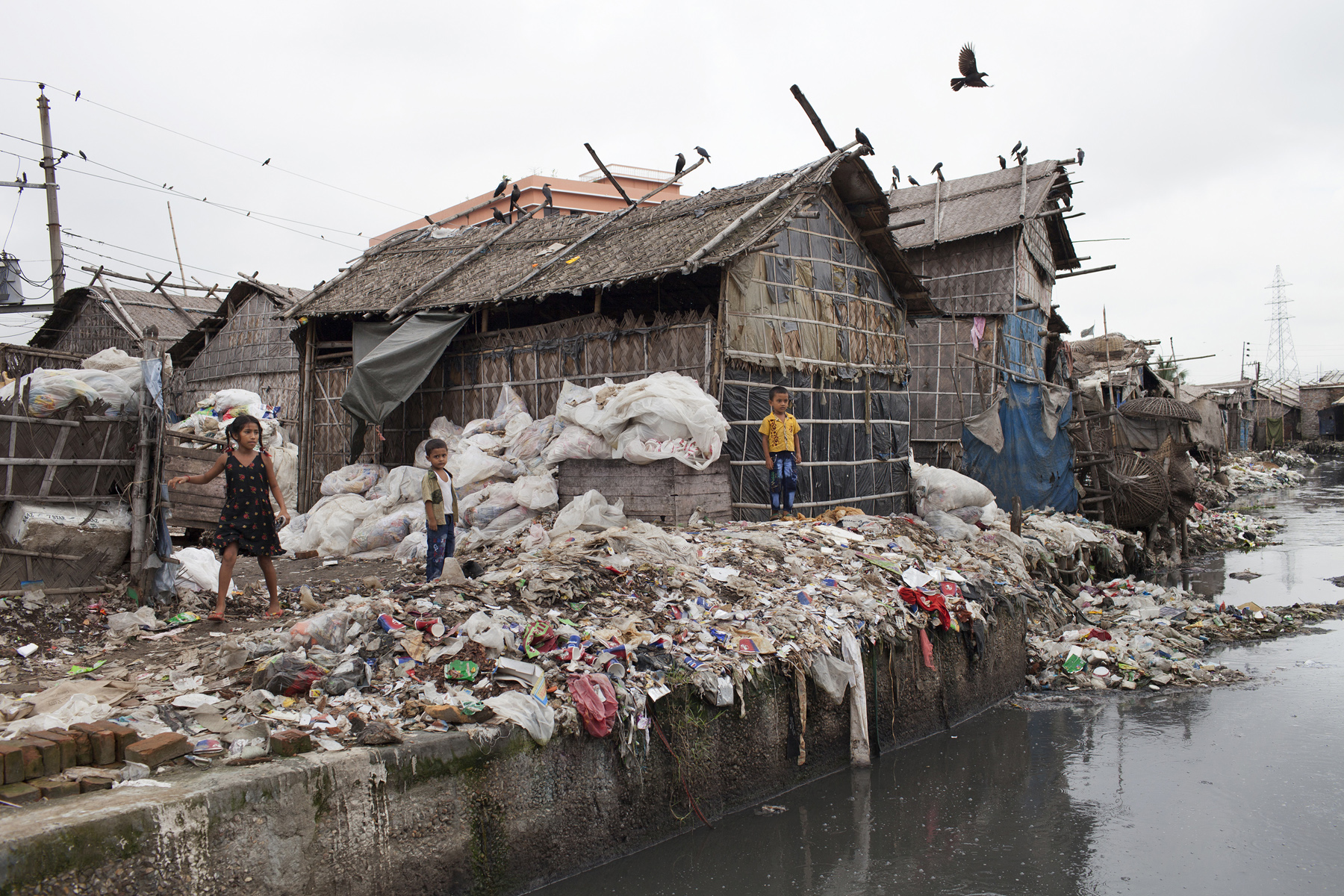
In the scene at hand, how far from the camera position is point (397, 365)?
31.2 ft

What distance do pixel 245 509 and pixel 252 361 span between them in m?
13.9

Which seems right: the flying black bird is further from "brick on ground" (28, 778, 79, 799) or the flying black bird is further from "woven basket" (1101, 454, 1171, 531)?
"brick on ground" (28, 778, 79, 799)

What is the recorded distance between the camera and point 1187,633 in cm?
802

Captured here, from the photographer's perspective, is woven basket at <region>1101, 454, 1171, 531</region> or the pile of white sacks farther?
woven basket at <region>1101, 454, 1171, 531</region>

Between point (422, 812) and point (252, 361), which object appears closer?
point (422, 812)

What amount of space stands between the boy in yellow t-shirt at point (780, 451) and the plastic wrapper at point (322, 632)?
4.70 meters

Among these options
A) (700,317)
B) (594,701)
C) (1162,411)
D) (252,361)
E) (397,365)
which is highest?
(252,361)

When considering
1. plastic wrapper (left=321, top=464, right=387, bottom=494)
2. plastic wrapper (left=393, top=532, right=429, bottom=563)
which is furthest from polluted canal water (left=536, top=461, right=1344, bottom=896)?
plastic wrapper (left=321, top=464, right=387, bottom=494)

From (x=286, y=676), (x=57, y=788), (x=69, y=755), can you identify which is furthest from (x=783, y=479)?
(x=57, y=788)

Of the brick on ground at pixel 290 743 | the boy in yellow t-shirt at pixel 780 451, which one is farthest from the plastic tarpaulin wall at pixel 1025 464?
the brick on ground at pixel 290 743

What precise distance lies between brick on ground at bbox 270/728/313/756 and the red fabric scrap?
1085 mm

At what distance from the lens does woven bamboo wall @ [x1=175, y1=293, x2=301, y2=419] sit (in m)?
17.0

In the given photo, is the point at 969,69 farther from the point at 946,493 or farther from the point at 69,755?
the point at 69,755

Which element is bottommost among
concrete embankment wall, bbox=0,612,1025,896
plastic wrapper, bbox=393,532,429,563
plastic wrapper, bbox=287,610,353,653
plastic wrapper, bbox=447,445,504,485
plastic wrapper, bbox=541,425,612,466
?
concrete embankment wall, bbox=0,612,1025,896
